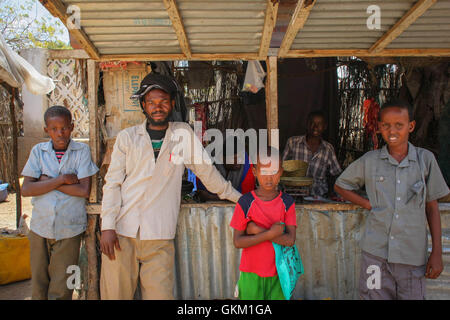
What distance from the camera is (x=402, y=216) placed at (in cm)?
251

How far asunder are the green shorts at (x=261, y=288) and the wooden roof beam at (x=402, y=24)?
2326mm

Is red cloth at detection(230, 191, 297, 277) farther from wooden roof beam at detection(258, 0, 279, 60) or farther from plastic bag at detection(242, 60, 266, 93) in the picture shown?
plastic bag at detection(242, 60, 266, 93)

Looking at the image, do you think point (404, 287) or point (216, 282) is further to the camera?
point (216, 282)

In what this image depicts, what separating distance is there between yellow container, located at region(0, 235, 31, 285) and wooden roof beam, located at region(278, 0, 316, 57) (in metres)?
4.03

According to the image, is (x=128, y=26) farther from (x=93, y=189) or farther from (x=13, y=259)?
(x=13, y=259)

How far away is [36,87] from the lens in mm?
4266

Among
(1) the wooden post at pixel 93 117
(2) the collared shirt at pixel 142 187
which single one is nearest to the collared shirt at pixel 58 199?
(1) the wooden post at pixel 93 117

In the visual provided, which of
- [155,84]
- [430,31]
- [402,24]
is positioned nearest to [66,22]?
[155,84]

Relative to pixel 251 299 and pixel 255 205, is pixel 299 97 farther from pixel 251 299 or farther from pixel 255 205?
pixel 251 299

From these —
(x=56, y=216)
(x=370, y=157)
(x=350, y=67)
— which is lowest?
(x=56, y=216)

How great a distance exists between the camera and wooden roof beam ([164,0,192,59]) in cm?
250

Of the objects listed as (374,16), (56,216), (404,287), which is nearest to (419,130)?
(374,16)

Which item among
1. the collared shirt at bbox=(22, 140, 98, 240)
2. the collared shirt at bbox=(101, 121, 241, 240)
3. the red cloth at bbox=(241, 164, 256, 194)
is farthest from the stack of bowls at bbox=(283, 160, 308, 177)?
the collared shirt at bbox=(22, 140, 98, 240)
